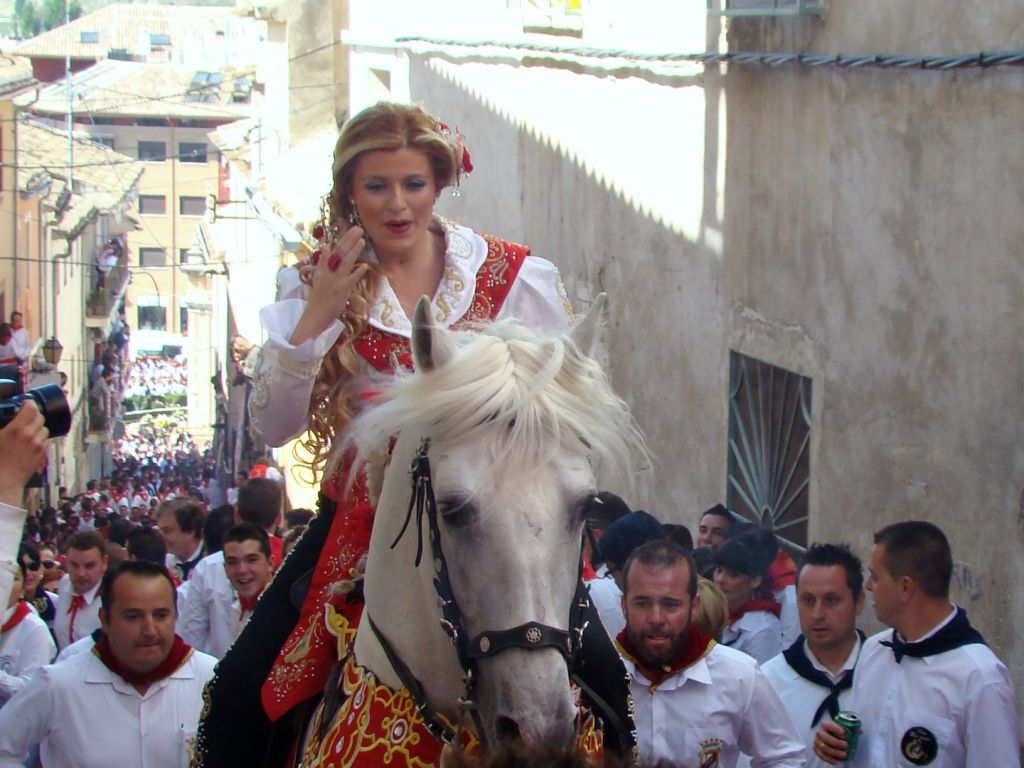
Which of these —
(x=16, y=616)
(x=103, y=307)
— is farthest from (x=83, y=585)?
(x=103, y=307)

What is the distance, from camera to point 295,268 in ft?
13.4

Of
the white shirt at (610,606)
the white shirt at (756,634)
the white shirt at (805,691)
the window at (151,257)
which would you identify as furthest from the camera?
the window at (151,257)

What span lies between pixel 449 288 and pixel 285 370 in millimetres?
483

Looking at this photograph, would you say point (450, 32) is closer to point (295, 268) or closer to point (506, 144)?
point (506, 144)

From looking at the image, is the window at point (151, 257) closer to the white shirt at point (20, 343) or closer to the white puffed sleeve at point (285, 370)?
the white shirt at point (20, 343)

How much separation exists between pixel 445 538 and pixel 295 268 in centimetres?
119

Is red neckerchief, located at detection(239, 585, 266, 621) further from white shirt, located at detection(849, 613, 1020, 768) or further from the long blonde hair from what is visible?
the long blonde hair

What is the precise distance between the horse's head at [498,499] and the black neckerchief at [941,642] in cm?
200

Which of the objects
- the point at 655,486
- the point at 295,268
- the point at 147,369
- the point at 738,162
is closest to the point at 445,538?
the point at 295,268

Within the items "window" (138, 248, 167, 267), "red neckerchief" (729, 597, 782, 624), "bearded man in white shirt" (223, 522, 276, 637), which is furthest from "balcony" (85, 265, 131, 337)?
"red neckerchief" (729, 597, 782, 624)

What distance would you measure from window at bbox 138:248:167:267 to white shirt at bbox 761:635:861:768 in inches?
2870

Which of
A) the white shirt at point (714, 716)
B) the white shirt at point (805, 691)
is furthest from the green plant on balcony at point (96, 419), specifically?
the white shirt at point (714, 716)

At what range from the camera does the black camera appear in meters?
3.06

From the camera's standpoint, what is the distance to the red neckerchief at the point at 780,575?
746 centimetres
